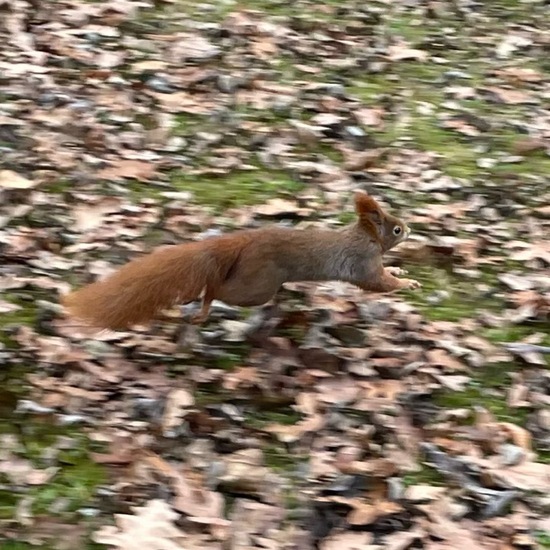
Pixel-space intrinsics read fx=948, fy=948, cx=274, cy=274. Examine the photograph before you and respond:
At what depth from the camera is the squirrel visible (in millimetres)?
3566

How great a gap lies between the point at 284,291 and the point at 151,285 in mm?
999

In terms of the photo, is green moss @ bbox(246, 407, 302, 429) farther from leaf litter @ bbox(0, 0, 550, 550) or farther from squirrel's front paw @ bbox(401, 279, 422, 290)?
squirrel's front paw @ bbox(401, 279, 422, 290)

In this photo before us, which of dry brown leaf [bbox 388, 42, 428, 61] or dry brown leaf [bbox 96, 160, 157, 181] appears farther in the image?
dry brown leaf [bbox 388, 42, 428, 61]

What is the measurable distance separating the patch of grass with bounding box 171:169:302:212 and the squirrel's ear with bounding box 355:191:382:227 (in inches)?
37.3

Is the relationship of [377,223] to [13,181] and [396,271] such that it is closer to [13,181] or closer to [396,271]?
[396,271]

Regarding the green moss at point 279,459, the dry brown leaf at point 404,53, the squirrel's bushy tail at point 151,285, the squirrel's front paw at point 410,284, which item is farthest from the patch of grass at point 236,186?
the dry brown leaf at point 404,53

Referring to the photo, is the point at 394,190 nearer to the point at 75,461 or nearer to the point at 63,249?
the point at 63,249

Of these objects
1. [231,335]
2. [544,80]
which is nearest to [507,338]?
[231,335]

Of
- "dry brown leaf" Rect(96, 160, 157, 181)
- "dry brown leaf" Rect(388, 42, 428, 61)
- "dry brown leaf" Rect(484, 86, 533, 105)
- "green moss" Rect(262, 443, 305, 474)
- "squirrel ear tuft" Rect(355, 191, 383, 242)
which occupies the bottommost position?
"green moss" Rect(262, 443, 305, 474)

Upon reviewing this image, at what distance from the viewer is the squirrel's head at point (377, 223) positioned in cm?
427

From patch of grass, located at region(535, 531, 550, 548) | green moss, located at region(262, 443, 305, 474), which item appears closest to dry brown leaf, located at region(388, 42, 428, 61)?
green moss, located at region(262, 443, 305, 474)

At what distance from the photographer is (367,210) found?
4266mm

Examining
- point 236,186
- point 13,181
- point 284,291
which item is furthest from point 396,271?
point 13,181

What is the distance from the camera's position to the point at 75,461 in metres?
3.32
